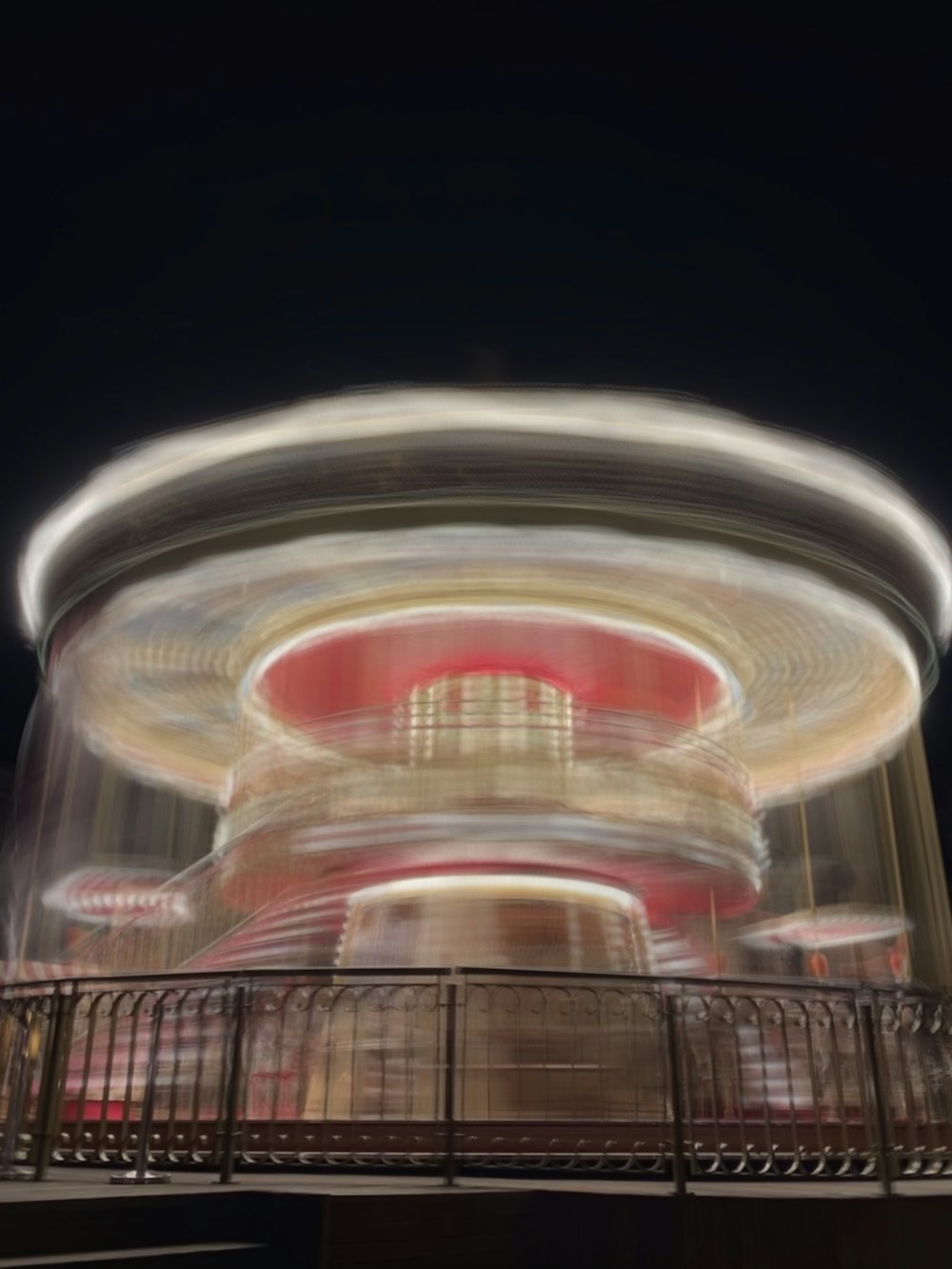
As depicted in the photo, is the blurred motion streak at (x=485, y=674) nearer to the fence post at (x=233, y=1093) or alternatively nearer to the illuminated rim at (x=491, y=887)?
the illuminated rim at (x=491, y=887)

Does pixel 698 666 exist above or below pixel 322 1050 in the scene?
above

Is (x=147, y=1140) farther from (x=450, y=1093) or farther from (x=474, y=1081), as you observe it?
(x=474, y=1081)

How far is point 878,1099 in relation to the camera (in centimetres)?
602

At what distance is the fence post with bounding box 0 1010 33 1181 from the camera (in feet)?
21.4

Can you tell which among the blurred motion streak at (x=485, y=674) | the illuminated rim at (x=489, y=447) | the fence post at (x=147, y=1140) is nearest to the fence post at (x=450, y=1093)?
the fence post at (x=147, y=1140)

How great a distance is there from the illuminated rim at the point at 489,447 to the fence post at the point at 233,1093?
5270 mm

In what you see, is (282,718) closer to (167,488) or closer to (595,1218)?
(167,488)

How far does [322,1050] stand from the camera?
30.7 feet

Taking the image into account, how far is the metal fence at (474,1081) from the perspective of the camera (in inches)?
247

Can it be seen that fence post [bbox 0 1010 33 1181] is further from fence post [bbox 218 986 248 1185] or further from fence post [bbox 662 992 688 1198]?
fence post [bbox 662 992 688 1198]

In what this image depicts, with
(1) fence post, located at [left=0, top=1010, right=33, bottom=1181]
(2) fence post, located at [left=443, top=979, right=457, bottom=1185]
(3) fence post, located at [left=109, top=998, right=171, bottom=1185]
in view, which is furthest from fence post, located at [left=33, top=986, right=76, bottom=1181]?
(2) fence post, located at [left=443, top=979, right=457, bottom=1185]

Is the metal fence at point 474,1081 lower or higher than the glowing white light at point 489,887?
lower

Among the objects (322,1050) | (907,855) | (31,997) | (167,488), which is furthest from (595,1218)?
(907,855)

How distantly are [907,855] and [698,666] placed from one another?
4406 millimetres
